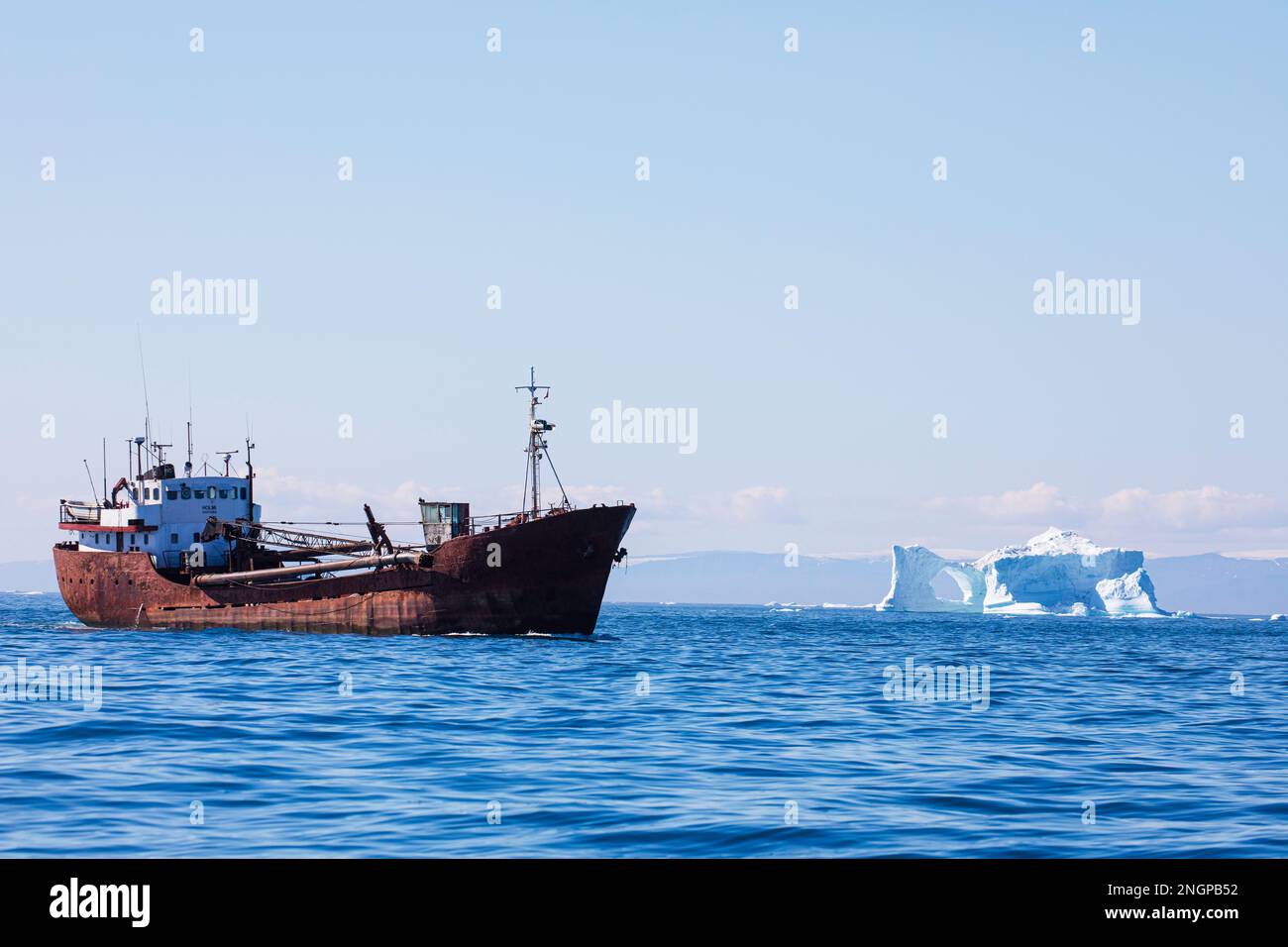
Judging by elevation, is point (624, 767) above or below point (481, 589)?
below

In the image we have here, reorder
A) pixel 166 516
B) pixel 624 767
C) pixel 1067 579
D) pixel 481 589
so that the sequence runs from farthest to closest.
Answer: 1. pixel 1067 579
2. pixel 166 516
3. pixel 481 589
4. pixel 624 767

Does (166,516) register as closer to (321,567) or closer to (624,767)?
(321,567)

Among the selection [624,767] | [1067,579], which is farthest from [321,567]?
[1067,579]

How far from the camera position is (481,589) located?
54.4 metres

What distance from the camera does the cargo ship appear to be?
54.4 m

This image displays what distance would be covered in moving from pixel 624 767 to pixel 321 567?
41.5m

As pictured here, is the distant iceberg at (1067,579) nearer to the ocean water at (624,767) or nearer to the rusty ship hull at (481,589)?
the rusty ship hull at (481,589)

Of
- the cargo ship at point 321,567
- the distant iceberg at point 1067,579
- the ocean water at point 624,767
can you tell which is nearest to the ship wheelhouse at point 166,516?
the cargo ship at point 321,567

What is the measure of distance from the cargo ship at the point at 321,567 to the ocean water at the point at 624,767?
688 inches

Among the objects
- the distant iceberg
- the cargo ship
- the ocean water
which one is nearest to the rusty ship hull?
the cargo ship

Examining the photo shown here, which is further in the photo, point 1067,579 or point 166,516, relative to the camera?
point 1067,579

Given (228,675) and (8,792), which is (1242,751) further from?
(228,675)

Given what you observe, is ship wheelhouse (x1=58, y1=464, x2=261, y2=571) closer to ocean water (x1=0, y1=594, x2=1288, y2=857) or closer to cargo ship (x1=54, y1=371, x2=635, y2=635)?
cargo ship (x1=54, y1=371, x2=635, y2=635)
